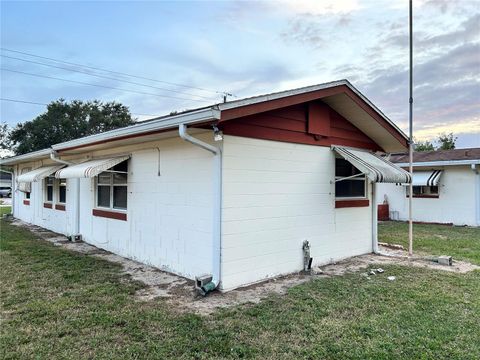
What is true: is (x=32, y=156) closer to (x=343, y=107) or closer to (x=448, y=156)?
(x=343, y=107)

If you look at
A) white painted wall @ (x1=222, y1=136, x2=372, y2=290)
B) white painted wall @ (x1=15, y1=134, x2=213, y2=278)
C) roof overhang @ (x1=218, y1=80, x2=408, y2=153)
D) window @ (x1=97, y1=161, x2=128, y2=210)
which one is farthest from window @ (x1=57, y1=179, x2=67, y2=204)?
roof overhang @ (x1=218, y1=80, x2=408, y2=153)

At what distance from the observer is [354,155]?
25.1 ft

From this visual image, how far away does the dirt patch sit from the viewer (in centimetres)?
509

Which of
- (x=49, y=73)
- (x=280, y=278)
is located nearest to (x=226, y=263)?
(x=280, y=278)

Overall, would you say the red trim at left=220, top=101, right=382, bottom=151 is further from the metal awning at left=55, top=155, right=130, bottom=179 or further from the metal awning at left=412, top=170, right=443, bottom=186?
the metal awning at left=412, top=170, right=443, bottom=186

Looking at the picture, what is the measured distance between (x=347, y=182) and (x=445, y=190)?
31.3ft

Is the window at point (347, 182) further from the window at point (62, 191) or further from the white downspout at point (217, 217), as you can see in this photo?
the window at point (62, 191)

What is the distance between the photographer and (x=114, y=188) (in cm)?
879

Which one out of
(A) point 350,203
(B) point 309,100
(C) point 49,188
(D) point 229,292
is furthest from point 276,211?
(C) point 49,188

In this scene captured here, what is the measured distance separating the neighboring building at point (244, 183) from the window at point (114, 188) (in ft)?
0.10

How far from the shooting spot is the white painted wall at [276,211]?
18.8 ft

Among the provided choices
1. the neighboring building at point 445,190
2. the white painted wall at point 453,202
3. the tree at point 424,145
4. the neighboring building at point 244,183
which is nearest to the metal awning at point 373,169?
the neighboring building at point 244,183

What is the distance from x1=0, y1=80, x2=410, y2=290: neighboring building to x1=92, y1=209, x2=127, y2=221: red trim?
0.17ft

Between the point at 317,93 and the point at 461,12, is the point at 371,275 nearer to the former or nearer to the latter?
the point at 317,93
